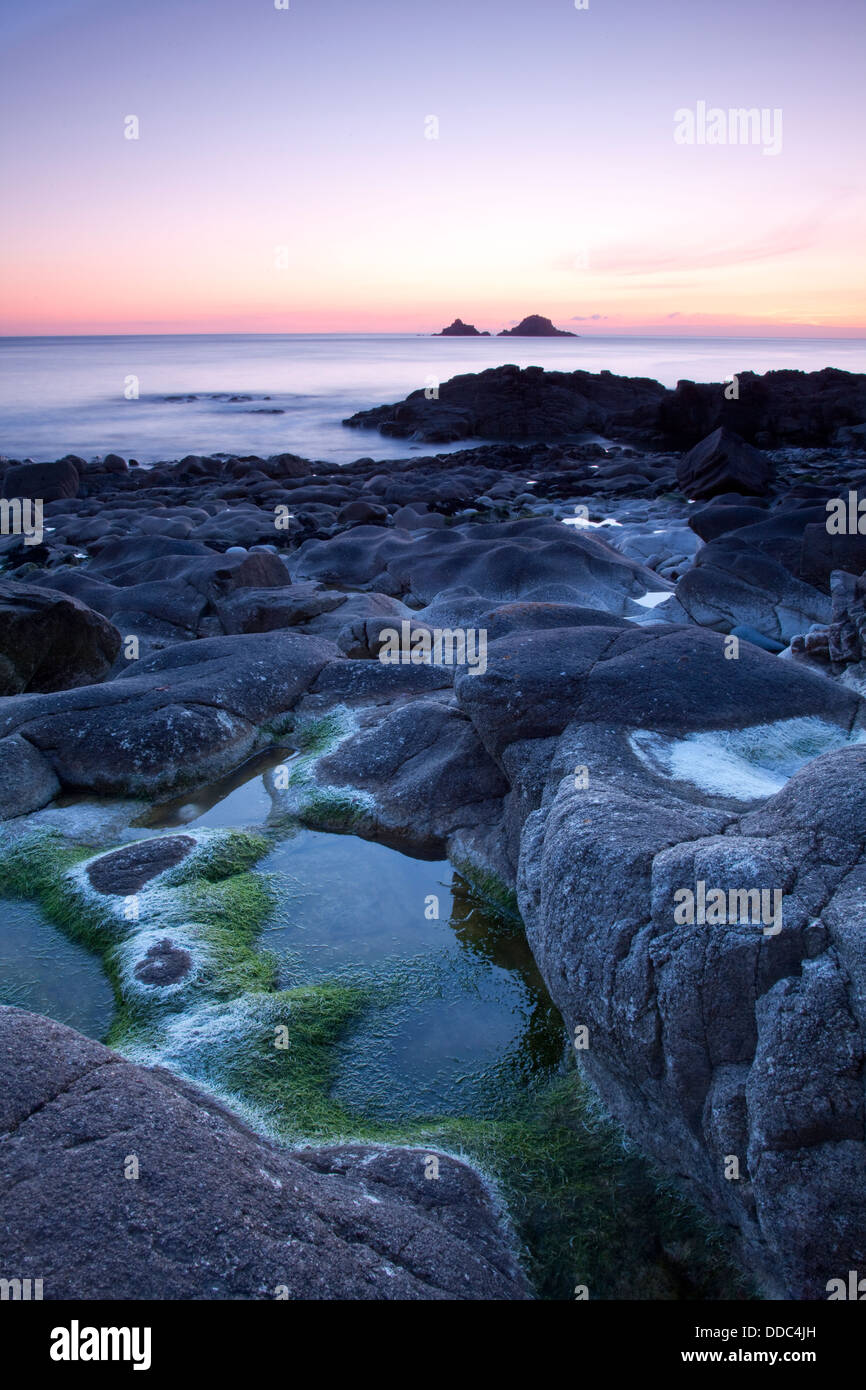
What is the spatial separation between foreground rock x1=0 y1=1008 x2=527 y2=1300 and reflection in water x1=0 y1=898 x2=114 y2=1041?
1762 mm

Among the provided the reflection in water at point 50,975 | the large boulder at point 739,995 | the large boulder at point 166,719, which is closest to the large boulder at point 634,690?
the large boulder at point 739,995

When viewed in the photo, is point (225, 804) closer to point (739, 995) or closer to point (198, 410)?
point (739, 995)

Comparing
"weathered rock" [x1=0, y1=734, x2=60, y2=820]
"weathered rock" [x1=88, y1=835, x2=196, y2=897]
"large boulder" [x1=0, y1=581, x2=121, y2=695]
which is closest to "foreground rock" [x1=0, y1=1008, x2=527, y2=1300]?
"weathered rock" [x1=88, y1=835, x2=196, y2=897]

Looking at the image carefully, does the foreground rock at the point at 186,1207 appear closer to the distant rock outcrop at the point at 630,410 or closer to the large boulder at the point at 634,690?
the large boulder at the point at 634,690

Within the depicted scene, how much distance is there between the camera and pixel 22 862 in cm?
848

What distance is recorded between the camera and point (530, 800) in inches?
306

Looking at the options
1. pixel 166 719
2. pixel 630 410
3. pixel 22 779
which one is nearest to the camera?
pixel 22 779

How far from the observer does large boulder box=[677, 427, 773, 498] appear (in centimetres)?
2855

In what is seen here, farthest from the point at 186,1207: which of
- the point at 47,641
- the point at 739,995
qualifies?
the point at 47,641

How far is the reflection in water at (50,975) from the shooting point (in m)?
6.56

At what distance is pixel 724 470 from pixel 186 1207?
2836 centimetres

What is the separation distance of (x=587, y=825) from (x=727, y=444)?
87.9 feet

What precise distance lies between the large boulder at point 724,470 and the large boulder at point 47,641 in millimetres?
21212
